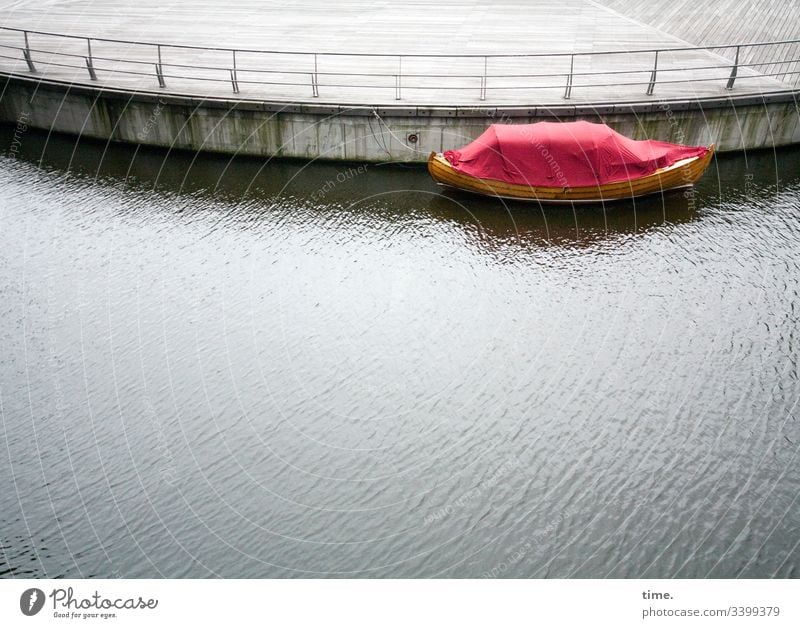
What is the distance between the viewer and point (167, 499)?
1505 cm

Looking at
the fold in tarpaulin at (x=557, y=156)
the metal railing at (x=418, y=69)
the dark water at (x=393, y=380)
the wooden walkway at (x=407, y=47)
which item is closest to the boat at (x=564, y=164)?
the fold in tarpaulin at (x=557, y=156)

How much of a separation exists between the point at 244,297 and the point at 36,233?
7543 millimetres

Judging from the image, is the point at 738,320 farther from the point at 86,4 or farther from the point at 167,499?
the point at 86,4

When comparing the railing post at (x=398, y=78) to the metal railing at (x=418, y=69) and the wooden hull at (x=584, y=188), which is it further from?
the wooden hull at (x=584, y=188)

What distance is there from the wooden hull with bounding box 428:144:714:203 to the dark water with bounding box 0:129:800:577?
1.64 feet

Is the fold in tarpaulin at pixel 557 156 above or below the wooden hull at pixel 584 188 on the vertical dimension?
above

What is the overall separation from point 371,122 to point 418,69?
5.07 metres

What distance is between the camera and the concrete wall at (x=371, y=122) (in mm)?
26266

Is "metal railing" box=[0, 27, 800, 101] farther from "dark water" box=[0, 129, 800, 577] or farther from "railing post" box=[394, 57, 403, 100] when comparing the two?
"dark water" box=[0, 129, 800, 577]

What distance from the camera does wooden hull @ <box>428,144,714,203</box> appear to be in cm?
2458

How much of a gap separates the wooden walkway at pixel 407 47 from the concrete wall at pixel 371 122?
2.29 ft

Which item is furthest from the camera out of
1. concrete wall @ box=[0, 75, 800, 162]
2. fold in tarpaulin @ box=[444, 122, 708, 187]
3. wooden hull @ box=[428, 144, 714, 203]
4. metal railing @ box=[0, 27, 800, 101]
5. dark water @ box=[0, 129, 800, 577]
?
metal railing @ box=[0, 27, 800, 101]

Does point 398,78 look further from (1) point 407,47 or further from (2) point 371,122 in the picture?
(1) point 407,47

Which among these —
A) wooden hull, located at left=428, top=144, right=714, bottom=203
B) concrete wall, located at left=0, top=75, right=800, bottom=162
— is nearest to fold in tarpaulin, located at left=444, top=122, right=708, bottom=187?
wooden hull, located at left=428, top=144, right=714, bottom=203
